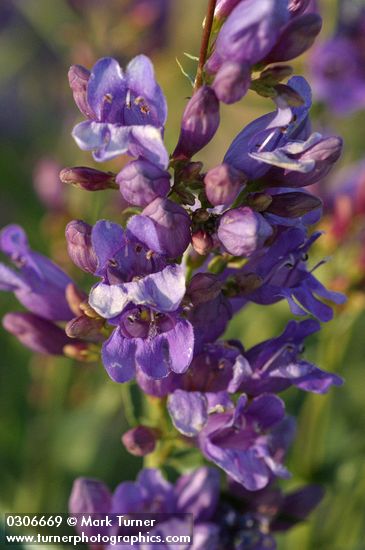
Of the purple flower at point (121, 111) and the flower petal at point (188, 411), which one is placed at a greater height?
the purple flower at point (121, 111)

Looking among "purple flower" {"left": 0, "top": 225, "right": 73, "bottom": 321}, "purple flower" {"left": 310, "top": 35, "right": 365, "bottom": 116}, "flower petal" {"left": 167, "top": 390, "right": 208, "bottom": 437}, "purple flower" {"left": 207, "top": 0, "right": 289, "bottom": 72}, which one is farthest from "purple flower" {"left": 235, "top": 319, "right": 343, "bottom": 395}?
"purple flower" {"left": 310, "top": 35, "right": 365, "bottom": 116}

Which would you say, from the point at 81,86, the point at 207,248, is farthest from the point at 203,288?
the point at 81,86

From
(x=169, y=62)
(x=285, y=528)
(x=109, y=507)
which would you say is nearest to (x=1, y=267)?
(x=109, y=507)

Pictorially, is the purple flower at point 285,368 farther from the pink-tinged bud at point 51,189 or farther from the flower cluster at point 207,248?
the pink-tinged bud at point 51,189

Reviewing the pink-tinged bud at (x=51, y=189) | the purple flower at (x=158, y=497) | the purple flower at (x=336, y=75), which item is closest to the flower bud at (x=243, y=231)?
the purple flower at (x=158, y=497)

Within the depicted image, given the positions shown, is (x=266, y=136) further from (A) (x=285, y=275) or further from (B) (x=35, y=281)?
(B) (x=35, y=281)

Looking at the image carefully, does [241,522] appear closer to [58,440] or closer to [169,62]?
[58,440]

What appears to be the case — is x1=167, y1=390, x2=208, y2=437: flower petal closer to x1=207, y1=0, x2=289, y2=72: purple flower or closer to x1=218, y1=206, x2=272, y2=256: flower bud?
x1=218, y1=206, x2=272, y2=256: flower bud
